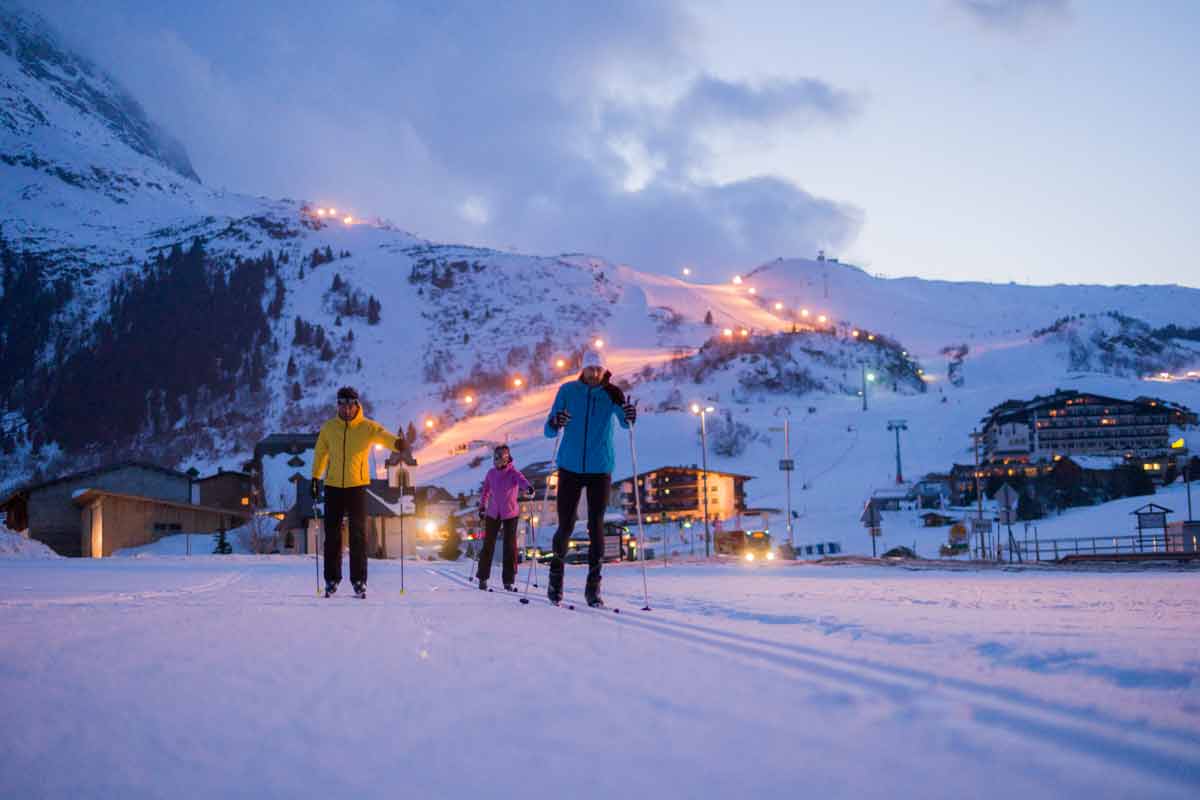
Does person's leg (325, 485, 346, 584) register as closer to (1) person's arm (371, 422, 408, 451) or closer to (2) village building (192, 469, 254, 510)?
(1) person's arm (371, 422, 408, 451)

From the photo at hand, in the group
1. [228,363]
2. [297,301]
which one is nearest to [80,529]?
[228,363]

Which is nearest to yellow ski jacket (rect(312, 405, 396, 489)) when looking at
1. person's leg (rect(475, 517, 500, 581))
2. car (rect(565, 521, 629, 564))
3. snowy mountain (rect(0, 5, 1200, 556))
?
person's leg (rect(475, 517, 500, 581))

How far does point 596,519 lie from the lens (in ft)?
22.7

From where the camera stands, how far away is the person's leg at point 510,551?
9383 mm

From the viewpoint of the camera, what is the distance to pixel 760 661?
11.4ft

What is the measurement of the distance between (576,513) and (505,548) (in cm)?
286

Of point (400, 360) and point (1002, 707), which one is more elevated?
point (400, 360)

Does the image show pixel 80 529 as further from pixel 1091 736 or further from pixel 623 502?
pixel 1091 736

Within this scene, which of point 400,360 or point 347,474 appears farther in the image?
point 400,360

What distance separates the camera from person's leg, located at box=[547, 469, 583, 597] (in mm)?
6934

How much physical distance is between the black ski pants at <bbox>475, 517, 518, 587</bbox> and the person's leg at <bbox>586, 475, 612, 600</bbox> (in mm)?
2529

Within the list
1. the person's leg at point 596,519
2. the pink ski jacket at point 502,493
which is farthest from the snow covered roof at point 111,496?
the person's leg at point 596,519

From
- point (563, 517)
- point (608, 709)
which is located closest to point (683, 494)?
point (563, 517)

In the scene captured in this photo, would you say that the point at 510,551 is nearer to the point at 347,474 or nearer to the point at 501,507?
the point at 501,507
